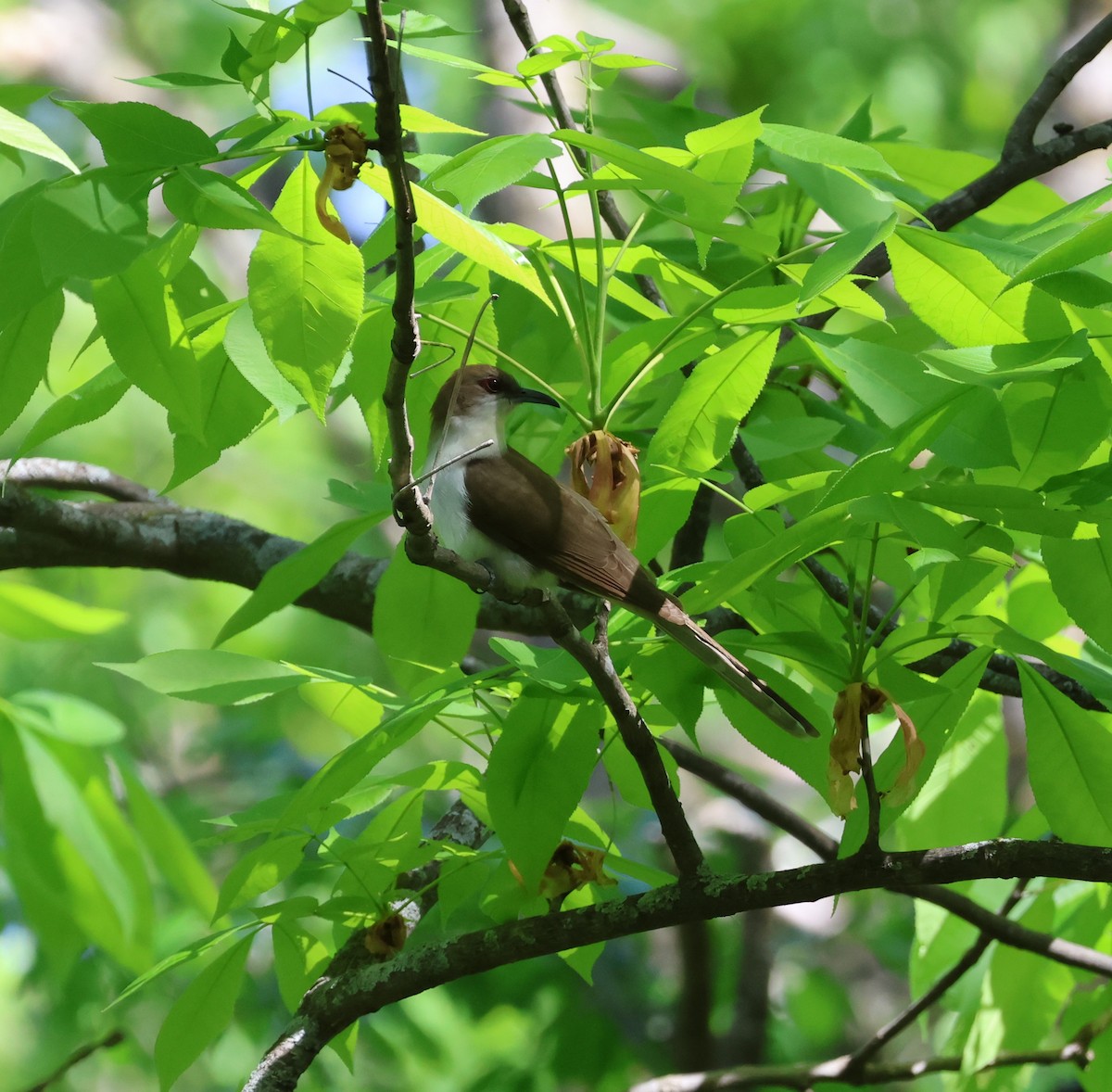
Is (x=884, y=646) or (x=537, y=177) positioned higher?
(x=537, y=177)

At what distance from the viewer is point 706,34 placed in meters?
13.2

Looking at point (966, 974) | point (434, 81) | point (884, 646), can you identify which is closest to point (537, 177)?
point (884, 646)

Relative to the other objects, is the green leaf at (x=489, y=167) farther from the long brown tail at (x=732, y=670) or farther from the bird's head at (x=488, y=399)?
the bird's head at (x=488, y=399)

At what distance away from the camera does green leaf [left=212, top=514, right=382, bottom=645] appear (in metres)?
2.40

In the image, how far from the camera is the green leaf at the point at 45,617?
9.59ft

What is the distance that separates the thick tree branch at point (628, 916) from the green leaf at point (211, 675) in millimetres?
689

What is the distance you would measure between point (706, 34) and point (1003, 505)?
503 inches

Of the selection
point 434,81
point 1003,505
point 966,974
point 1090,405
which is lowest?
point 966,974

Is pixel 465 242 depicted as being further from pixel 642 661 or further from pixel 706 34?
pixel 706 34

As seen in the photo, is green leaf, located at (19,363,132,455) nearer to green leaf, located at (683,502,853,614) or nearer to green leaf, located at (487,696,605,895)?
green leaf, located at (487,696,605,895)

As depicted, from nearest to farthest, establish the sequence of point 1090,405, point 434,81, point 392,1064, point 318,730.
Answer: point 1090,405, point 392,1064, point 318,730, point 434,81

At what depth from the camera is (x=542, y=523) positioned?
9.58 feet

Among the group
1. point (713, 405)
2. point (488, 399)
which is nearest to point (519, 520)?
point (488, 399)

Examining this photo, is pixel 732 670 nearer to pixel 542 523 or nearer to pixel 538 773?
pixel 538 773
